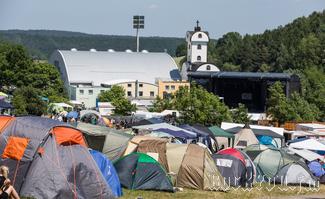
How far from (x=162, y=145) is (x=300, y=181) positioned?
15.8ft

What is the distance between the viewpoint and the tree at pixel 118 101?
57634 millimetres

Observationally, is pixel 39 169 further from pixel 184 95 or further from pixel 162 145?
pixel 184 95

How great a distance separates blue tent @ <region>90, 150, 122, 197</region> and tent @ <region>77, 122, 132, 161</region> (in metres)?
2.20

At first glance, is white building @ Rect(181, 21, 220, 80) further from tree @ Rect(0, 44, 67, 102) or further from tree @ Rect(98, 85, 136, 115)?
tree @ Rect(0, 44, 67, 102)

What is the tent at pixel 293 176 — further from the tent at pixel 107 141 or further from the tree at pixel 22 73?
the tree at pixel 22 73

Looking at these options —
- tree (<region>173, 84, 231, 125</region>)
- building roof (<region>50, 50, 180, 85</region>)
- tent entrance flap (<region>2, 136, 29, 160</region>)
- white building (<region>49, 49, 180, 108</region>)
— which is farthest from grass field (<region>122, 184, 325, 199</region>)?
building roof (<region>50, 50, 180, 85</region>)

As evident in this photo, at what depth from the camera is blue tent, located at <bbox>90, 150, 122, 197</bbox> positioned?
56.3ft

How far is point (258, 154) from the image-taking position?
73.8 feet

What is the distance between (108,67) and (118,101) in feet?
114

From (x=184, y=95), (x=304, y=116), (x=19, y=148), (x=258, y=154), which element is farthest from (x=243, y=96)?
(x=19, y=148)

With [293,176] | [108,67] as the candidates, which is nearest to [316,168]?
[293,176]

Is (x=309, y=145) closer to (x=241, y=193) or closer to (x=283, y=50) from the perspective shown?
(x=241, y=193)

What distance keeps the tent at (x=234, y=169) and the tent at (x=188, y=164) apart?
0.73m

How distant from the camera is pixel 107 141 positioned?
→ 66.3 ft
